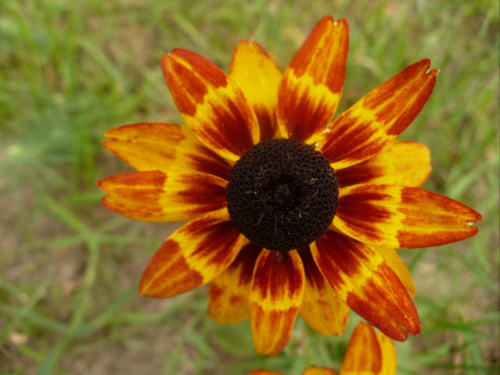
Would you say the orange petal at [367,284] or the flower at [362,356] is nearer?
the orange petal at [367,284]

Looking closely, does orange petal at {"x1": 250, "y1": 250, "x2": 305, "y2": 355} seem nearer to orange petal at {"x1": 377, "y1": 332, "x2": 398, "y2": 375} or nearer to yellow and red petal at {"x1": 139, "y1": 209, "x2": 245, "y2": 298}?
yellow and red petal at {"x1": 139, "y1": 209, "x2": 245, "y2": 298}

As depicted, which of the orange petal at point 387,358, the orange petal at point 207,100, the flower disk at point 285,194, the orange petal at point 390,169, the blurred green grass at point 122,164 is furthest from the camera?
the blurred green grass at point 122,164

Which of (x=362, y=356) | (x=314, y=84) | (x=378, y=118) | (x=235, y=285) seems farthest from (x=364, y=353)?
(x=314, y=84)

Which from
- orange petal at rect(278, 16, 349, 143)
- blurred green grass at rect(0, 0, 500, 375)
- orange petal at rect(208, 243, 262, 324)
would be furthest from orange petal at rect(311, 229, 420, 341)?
blurred green grass at rect(0, 0, 500, 375)

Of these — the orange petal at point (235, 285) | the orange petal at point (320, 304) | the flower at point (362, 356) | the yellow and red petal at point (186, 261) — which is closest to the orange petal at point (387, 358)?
the flower at point (362, 356)

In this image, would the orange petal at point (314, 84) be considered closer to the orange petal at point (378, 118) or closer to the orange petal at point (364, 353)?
the orange petal at point (378, 118)

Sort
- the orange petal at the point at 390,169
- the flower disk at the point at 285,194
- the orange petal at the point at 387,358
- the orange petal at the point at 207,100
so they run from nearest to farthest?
the flower disk at the point at 285,194, the orange petal at the point at 207,100, the orange petal at the point at 390,169, the orange petal at the point at 387,358

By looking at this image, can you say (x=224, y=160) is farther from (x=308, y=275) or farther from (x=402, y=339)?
(x=402, y=339)

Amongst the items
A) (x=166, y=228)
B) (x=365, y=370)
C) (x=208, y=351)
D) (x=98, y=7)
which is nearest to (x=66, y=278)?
(x=166, y=228)
